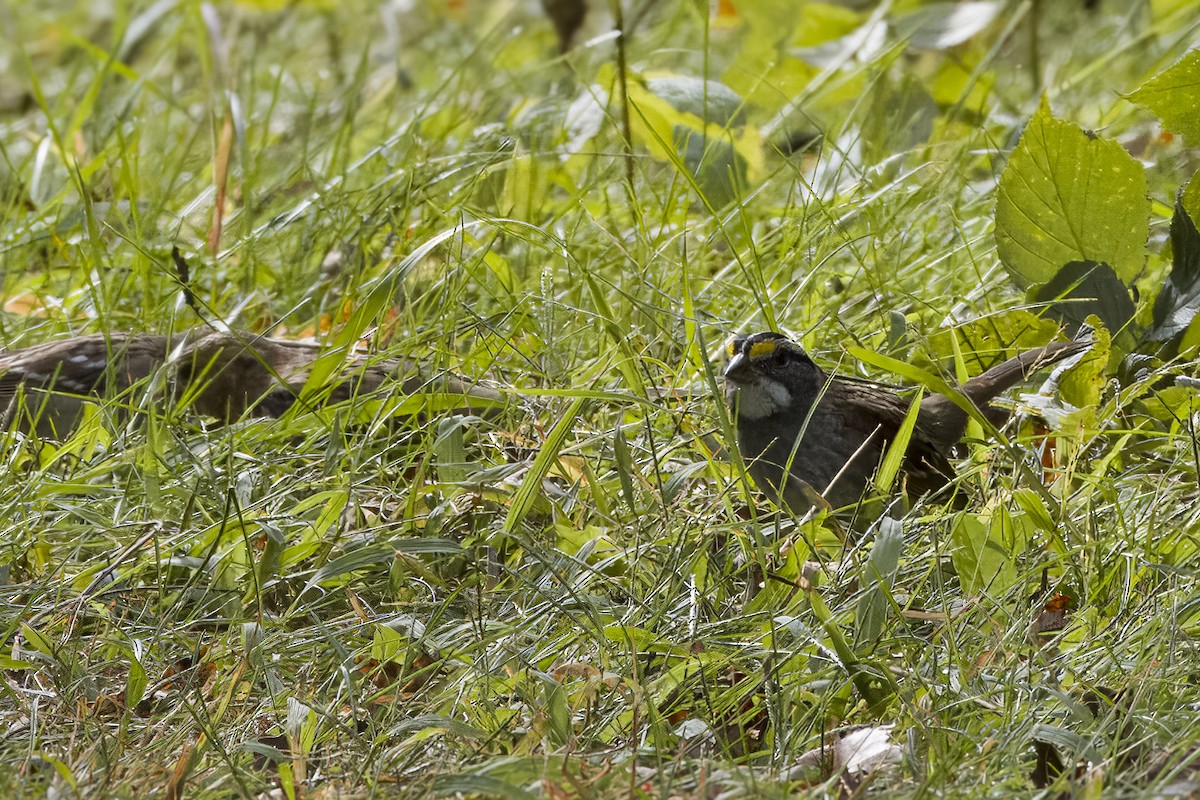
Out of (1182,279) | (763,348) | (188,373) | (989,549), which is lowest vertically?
(188,373)

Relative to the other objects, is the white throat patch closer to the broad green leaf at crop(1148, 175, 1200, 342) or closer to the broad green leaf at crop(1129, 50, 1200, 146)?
the broad green leaf at crop(1148, 175, 1200, 342)

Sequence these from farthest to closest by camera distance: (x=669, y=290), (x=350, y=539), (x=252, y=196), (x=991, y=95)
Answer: (x=991, y=95) → (x=252, y=196) → (x=669, y=290) → (x=350, y=539)

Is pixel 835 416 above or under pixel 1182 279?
under

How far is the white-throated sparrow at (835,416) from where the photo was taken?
139 inches

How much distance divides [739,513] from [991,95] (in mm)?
3321

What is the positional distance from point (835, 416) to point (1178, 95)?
1.24 metres

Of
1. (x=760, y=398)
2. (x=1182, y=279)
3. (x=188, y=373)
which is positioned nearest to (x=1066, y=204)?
(x=1182, y=279)

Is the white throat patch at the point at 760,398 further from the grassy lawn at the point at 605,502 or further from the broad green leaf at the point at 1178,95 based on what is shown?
the broad green leaf at the point at 1178,95

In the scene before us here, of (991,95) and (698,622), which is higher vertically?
(991,95)

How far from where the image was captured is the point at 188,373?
13.2 feet

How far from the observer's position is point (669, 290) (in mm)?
3939

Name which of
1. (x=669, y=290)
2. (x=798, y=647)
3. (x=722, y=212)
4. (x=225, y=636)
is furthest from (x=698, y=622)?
(x=722, y=212)

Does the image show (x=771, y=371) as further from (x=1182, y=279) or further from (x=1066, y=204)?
(x=1182, y=279)

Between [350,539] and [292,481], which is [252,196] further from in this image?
[350,539]
